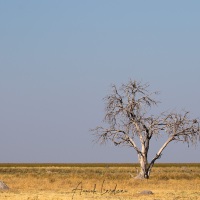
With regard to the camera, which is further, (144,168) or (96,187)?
(144,168)

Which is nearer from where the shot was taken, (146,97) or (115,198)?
(115,198)

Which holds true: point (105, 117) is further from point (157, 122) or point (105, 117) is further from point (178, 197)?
point (178, 197)

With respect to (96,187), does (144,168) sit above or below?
above

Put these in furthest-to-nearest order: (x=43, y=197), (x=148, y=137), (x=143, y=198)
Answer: (x=148, y=137)
(x=143, y=198)
(x=43, y=197)

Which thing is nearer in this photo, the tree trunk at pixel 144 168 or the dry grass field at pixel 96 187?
the dry grass field at pixel 96 187

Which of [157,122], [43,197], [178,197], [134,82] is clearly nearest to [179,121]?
[157,122]

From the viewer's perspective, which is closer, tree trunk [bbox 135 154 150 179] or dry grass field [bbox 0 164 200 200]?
dry grass field [bbox 0 164 200 200]

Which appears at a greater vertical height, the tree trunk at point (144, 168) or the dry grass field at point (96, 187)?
the tree trunk at point (144, 168)

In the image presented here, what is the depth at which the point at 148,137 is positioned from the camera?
5394cm

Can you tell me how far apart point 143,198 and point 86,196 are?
285 cm

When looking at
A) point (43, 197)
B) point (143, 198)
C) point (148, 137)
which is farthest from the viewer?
point (148, 137)

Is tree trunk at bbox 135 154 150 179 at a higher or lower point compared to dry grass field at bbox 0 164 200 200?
higher

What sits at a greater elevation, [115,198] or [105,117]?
[105,117]

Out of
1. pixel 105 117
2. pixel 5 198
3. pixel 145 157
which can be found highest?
pixel 105 117
